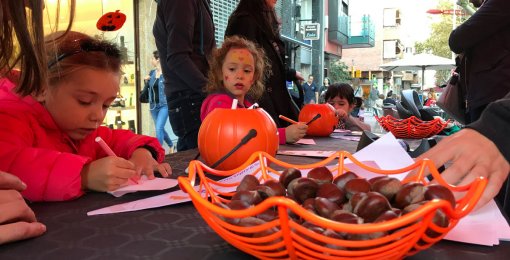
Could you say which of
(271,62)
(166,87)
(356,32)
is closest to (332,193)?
(166,87)

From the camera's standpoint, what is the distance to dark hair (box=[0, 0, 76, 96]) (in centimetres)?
76

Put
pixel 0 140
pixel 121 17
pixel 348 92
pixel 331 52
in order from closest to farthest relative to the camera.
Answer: pixel 0 140, pixel 121 17, pixel 348 92, pixel 331 52

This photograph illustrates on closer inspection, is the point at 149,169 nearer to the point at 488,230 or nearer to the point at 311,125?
the point at 488,230

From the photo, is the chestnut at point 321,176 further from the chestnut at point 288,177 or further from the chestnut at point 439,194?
the chestnut at point 439,194

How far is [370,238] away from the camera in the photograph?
Answer: 0.39 meters

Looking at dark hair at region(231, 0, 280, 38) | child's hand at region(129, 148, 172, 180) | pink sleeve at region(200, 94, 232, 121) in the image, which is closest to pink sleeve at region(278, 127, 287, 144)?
pink sleeve at region(200, 94, 232, 121)

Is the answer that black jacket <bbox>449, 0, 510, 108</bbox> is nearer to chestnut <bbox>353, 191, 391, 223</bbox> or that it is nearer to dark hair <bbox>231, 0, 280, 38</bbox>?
dark hair <bbox>231, 0, 280, 38</bbox>

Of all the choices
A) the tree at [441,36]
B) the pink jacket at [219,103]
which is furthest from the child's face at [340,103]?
the tree at [441,36]

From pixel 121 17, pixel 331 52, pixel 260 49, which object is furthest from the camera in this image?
pixel 331 52

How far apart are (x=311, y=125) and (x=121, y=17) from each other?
1299 mm

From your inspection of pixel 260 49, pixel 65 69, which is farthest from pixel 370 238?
pixel 260 49

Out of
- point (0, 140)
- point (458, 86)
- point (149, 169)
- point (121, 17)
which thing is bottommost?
point (149, 169)

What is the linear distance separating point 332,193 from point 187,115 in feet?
6.00

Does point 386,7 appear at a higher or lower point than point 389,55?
higher
